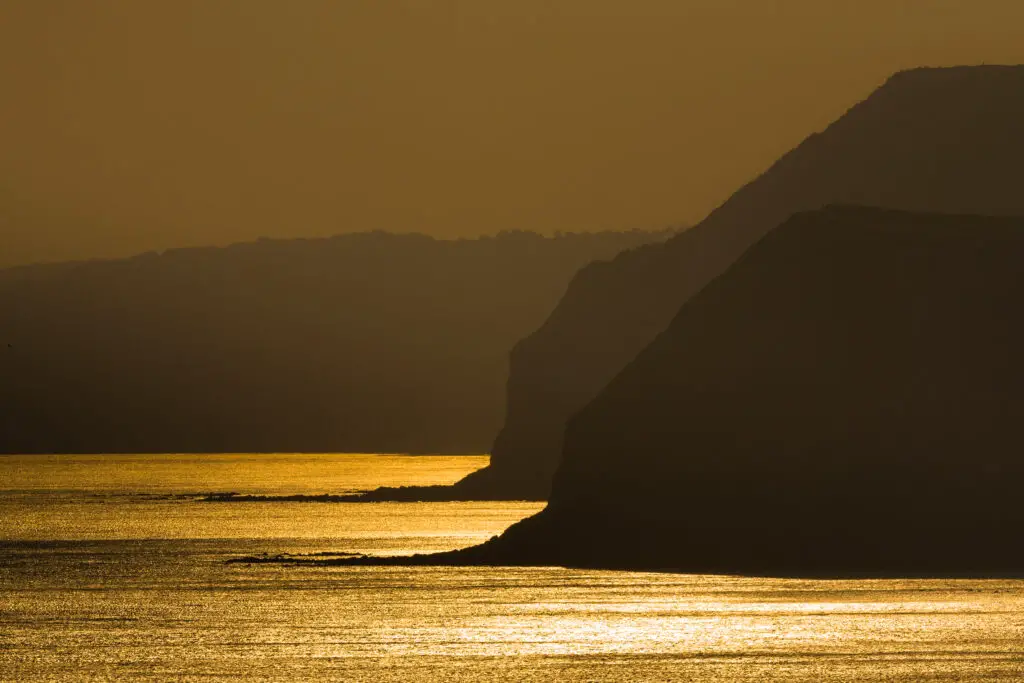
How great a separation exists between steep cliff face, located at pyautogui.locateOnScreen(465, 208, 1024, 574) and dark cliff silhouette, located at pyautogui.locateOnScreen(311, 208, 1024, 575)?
10cm

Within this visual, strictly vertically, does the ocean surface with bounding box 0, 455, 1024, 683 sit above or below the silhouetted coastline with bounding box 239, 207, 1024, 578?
below

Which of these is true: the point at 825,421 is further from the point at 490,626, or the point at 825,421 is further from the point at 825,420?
the point at 490,626

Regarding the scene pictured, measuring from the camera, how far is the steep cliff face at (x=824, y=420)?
346 ft

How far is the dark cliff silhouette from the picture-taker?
106 metres

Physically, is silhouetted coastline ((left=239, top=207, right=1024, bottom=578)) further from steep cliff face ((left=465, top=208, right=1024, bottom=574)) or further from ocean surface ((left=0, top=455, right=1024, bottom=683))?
ocean surface ((left=0, top=455, right=1024, bottom=683))

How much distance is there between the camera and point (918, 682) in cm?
6494

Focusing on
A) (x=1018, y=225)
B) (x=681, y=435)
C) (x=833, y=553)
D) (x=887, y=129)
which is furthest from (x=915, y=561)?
(x=887, y=129)

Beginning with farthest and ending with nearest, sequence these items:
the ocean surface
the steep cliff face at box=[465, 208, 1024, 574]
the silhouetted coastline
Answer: the steep cliff face at box=[465, 208, 1024, 574], the silhouetted coastline, the ocean surface

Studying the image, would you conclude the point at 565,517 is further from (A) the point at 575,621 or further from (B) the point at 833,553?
(A) the point at 575,621

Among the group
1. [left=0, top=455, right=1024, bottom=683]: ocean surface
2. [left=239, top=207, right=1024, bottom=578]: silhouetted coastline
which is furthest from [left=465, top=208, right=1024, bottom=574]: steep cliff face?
[left=0, top=455, right=1024, bottom=683]: ocean surface

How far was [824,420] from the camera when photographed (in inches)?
4304

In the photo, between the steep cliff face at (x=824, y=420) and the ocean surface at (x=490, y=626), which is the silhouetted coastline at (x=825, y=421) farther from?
the ocean surface at (x=490, y=626)

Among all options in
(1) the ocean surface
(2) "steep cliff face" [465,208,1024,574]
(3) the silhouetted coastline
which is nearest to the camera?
(1) the ocean surface

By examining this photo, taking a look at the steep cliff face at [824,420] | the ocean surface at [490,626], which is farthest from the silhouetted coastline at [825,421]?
the ocean surface at [490,626]
